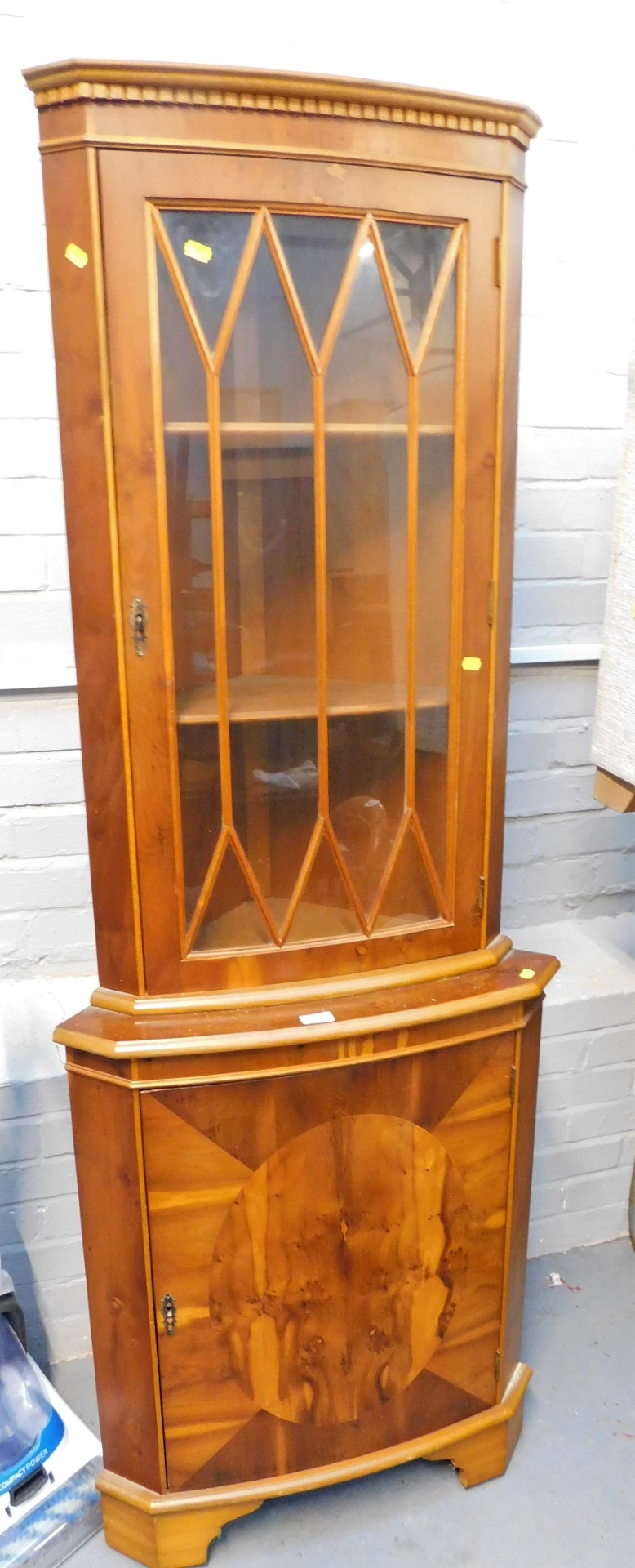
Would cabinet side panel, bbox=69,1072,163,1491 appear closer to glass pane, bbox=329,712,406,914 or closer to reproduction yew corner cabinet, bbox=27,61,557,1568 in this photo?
reproduction yew corner cabinet, bbox=27,61,557,1568

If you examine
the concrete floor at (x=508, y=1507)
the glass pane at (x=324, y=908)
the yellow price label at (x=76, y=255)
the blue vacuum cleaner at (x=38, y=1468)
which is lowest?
the concrete floor at (x=508, y=1507)

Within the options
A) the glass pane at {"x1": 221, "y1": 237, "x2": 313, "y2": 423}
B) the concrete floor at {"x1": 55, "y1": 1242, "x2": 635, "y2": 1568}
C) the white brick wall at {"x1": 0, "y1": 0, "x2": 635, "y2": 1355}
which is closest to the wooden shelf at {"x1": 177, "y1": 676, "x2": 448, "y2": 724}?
A: the glass pane at {"x1": 221, "y1": 237, "x2": 313, "y2": 423}

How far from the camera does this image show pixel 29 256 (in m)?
1.20

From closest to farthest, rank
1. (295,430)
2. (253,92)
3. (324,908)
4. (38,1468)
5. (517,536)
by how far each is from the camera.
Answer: (253,92)
(295,430)
(324,908)
(38,1468)
(517,536)

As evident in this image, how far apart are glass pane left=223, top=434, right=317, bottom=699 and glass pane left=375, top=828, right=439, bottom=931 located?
0.19 m

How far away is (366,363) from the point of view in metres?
0.96

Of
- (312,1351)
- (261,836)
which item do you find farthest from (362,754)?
(312,1351)

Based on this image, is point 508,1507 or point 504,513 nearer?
point 504,513

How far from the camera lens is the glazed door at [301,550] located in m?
Result: 0.90

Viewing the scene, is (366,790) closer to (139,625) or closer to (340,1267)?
(139,625)

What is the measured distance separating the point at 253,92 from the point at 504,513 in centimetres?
43

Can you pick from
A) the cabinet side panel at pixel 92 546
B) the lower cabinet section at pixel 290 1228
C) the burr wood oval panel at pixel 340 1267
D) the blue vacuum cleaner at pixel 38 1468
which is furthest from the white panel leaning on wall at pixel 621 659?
the blue vacuum cleaner at pixel 38 1468

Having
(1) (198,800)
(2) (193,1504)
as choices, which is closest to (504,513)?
(1) (198,800)

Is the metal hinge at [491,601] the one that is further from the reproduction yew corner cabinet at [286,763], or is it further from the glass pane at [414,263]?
the glass pane at [414,263]
